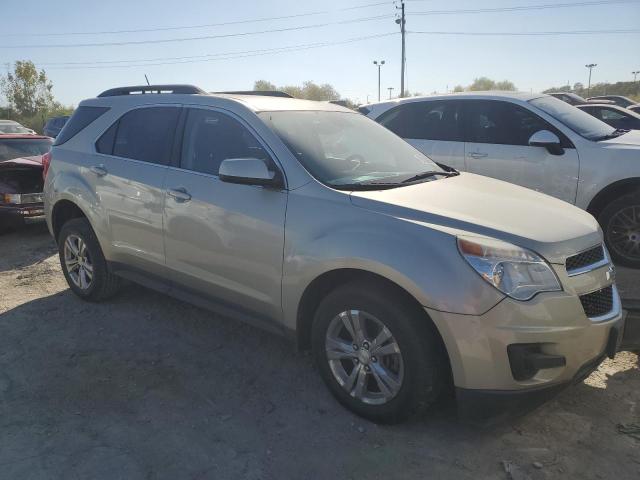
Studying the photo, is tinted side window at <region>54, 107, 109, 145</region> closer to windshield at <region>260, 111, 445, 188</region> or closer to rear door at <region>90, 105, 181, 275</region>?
rear door at <region>90, 105, 181, 275</region>

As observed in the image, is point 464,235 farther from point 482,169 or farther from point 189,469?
point 482,169

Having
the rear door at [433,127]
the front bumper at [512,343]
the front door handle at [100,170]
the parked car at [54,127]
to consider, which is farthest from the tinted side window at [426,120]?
the parked car at [54,127]

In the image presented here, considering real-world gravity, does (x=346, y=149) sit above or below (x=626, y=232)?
above

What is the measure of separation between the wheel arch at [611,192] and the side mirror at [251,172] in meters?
3.83

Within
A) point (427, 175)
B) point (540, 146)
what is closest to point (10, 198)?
point (427, 175)

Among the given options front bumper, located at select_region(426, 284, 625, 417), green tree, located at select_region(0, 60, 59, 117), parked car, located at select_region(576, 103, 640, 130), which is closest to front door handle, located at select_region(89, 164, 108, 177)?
front bumper, located at select_region(426, 284, 625, 417)

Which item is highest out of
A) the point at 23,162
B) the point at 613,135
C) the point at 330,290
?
the point at 613,135

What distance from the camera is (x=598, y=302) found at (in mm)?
2752

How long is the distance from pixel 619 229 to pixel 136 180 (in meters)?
4.62

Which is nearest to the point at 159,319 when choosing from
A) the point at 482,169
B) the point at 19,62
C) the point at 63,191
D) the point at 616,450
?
the point at 63,191

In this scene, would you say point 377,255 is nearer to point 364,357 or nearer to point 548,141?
point 364,357

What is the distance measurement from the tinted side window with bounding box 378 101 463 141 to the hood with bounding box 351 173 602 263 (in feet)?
10.4

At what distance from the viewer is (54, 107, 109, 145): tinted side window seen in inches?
187

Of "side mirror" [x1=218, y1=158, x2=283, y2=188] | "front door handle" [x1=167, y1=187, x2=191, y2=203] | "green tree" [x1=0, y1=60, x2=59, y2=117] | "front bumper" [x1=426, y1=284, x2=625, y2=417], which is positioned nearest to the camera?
"front bumper" [x1=426, y1=284, x2=625, y2=417]
